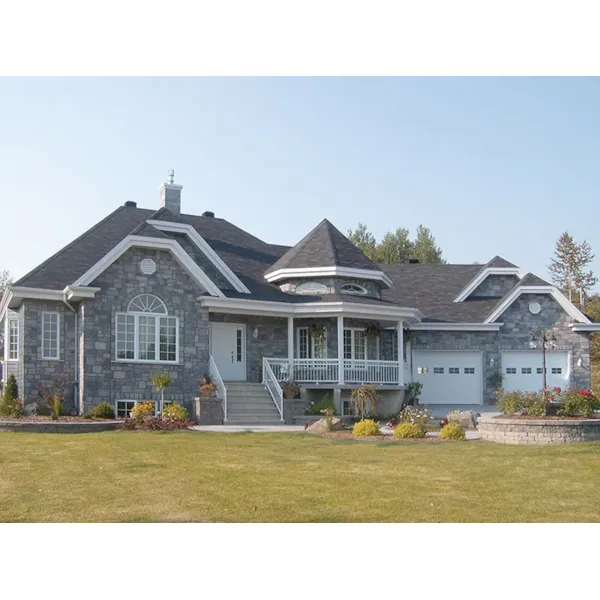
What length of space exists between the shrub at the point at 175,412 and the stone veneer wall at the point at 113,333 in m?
1.27

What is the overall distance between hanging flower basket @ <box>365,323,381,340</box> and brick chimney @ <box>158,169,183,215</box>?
27.7ft

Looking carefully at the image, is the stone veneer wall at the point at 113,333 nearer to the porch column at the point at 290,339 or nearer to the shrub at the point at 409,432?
the porch column at the point at 290,339

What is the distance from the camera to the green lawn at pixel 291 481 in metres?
9.40

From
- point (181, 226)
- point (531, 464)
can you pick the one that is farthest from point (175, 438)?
point (181, 226)

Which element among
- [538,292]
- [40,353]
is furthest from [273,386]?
[538,292]

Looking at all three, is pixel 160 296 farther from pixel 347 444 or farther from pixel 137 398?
pixel 347 444

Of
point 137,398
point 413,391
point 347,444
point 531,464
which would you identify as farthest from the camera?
point 413,391

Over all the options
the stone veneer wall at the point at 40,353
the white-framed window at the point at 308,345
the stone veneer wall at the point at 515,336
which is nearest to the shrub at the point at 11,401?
the stone veneer wall at the point at 40,353

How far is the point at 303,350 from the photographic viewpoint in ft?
87.3

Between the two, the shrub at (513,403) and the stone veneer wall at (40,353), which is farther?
the stone veneer wall at (40,353)

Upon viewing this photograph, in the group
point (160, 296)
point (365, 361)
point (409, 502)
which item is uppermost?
point (160, 296)

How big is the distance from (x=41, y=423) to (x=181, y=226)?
30.3 ft

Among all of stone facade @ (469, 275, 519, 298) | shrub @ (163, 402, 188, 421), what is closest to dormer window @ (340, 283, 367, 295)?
stone facade @ (469, 275, 519, 298)

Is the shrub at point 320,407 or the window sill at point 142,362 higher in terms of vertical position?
the window sill at point 142,362
